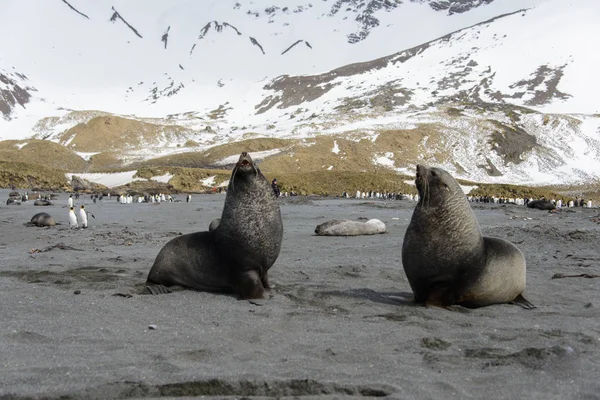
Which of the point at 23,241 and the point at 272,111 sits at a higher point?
the point at 272,111

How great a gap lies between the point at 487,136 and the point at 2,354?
78.4 metres

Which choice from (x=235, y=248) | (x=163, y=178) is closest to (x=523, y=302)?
(x=235, y=248)

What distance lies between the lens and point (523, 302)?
6.48m

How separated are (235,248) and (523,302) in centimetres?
333

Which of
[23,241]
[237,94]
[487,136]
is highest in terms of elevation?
[237,94]

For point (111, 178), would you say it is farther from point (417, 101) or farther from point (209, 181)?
point (417, 101)

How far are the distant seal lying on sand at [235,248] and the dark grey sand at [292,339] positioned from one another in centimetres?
31

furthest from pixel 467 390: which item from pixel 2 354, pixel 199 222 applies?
pixel 199 222

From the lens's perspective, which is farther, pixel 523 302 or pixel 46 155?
pixel 46 155

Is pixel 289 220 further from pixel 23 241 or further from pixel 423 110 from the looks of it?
pixel 423 110

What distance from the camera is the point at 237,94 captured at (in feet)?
574

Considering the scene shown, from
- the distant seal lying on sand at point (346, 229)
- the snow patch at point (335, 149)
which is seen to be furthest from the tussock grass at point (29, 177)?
the distant seal lying on sand at point (346, 229)

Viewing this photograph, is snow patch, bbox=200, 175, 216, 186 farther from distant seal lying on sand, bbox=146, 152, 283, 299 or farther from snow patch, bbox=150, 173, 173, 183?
distant seal lying on sand, bbox=146, 152, 283, 299

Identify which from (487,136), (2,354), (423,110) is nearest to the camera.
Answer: (2,354)
